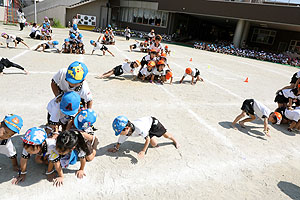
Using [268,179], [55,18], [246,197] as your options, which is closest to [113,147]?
[246,197]

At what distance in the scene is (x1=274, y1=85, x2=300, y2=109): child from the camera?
608 cm

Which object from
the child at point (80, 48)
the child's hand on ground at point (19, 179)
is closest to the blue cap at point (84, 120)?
the child's hand on ground at point (19, 179)

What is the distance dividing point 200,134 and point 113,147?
210 centimetres

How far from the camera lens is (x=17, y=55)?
31.8 ft

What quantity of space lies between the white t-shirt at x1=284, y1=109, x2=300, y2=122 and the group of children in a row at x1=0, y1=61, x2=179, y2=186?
4.10 meters

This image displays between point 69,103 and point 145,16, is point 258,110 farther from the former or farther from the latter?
point 145,16

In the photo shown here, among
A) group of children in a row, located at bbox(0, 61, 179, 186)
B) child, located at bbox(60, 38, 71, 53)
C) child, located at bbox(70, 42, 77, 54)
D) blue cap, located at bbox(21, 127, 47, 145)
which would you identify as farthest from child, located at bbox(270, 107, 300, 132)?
child, located at bbox(60, 38, 71, 53)

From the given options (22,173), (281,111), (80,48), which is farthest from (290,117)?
(80,48)

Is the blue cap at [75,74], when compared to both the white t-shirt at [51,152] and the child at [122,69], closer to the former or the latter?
the white t-shirt at [51,152]

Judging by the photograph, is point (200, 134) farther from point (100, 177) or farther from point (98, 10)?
point (98, 10)

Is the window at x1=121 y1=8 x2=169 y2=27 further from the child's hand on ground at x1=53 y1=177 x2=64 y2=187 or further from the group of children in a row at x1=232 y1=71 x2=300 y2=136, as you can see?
the child's hand on ground at x1=53 y1=177 x2=64 y2=187

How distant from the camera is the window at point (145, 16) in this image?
96.5 ft

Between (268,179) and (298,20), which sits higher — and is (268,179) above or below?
below

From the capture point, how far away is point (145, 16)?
30.5 metres
